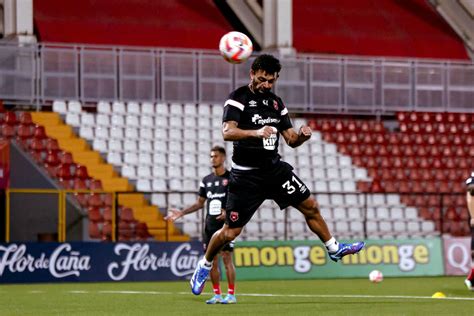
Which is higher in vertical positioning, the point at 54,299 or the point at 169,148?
the point at 169,148

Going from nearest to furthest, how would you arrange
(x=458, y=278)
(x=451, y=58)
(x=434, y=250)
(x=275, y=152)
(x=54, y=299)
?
(x=275, y=152) → (x=54, y=299) → (x=458, y=278) → (x=434, y=250) → (x=451, y=58)

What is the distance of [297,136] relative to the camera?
13383 mm

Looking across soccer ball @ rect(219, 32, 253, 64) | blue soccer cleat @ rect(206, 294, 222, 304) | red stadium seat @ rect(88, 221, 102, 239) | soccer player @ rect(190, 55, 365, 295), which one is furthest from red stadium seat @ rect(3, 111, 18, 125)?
soccer player @ rect(190, 55, 365, 295)

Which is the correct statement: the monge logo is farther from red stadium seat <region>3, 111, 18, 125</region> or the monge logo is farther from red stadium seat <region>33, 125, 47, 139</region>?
red stadium seat <region>3, 111, 18, 125</region>

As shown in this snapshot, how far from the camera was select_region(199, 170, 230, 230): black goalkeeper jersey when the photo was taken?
54.4 ft

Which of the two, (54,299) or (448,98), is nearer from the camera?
(54,299)

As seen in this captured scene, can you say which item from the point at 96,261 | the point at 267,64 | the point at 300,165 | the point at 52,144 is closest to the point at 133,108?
the point at 52,144

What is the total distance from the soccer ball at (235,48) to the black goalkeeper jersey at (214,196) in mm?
3012

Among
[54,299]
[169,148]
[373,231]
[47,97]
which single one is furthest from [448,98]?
[54,299]

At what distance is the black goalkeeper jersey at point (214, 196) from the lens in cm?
1658

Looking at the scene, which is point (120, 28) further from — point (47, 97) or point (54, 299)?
point (54, 299)

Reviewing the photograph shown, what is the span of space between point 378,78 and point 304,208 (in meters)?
19.0

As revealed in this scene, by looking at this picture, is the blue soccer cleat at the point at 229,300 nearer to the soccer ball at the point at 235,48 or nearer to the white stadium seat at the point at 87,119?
the soccer ball at the point at 235,48

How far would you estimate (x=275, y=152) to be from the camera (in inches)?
541
